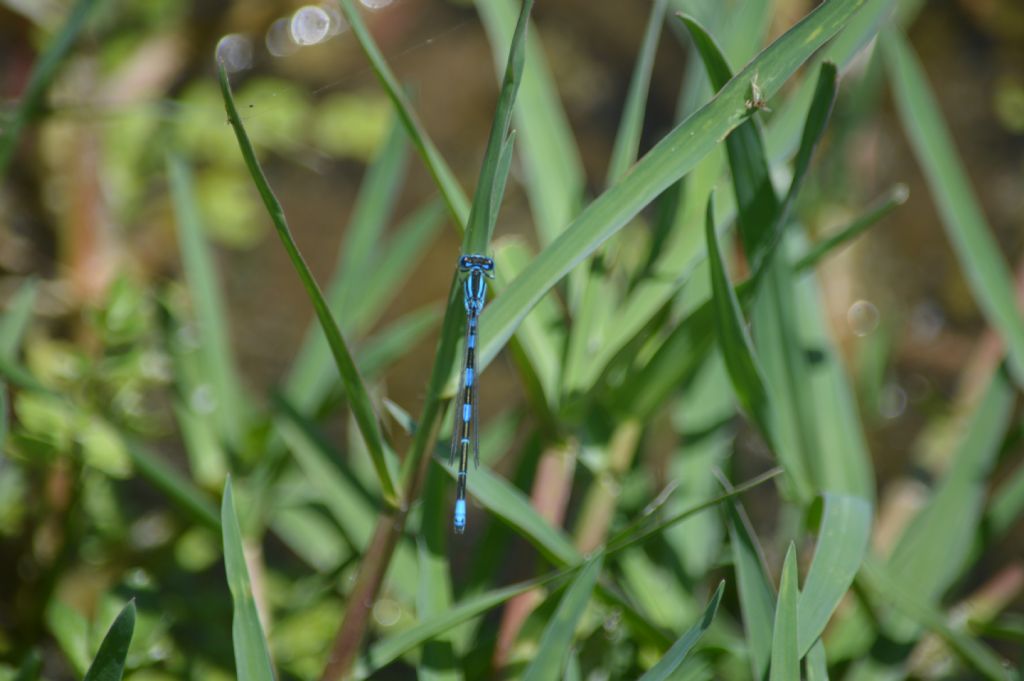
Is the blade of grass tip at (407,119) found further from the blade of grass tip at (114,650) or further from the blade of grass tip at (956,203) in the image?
the blade of grass tip at (956,203)

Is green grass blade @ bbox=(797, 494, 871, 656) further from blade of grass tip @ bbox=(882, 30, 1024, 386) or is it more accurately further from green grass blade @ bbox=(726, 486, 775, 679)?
blade of grass tip @ bbox=(882, 30, 1024, 386)

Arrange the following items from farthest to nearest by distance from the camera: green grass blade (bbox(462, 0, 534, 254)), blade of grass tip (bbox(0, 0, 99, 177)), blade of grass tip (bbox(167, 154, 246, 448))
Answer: blade of grass tip (bbox(167, 154, 246, 448))
blade of grass tip (bbox(0, 0, 99, 177))
green grass blade (bbox(462, 0, 534, 254))

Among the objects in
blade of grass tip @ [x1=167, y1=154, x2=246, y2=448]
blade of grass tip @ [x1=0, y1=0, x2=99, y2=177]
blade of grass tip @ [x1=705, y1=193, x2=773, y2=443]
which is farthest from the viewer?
blade of grass tip @ [x1=167, y1=154, x2=246, y2=448]

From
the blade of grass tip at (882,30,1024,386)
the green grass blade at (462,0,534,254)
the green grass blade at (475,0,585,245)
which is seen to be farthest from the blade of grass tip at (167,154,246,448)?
the blade of grass tip at (882,30,1024,386)

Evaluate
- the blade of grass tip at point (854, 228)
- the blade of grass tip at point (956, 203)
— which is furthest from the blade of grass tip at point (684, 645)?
the blade of grass tip at point (956, 203)

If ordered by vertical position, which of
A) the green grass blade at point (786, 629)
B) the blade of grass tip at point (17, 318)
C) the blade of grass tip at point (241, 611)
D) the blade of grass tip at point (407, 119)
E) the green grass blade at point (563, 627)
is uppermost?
the blade of grass tip at point (17, 318)

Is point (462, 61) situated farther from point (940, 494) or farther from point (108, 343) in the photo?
point (940, 494)

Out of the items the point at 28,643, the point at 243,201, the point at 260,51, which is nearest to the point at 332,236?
the point at 243,201

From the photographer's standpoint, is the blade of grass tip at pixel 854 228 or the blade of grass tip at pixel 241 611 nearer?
the blade of grass tip at pixel 241 611
